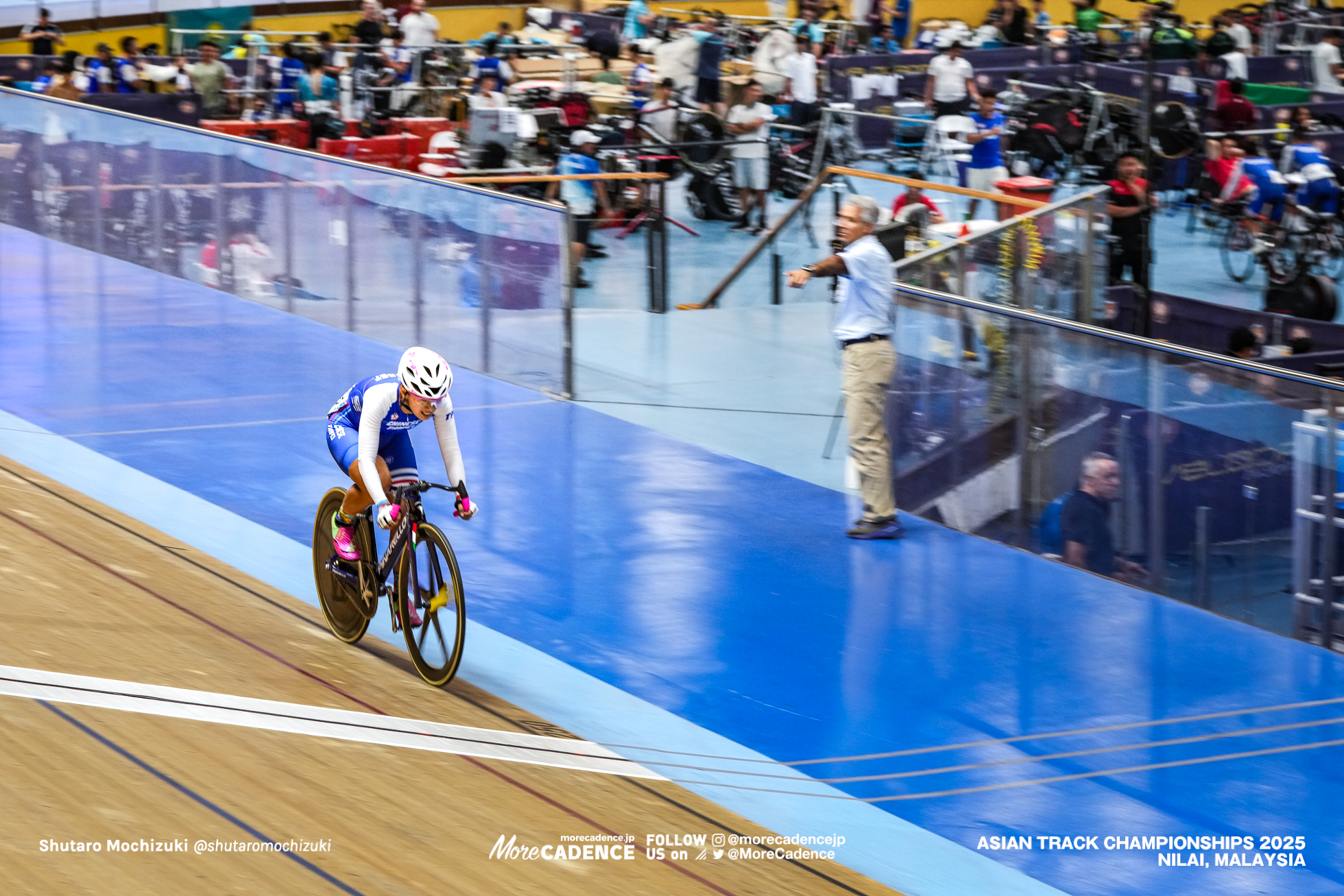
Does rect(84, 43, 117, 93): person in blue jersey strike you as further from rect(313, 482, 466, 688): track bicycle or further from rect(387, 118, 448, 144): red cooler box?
rect(313, 482, 466, 688): track bicycle

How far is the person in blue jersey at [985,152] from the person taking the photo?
1836 centimetres

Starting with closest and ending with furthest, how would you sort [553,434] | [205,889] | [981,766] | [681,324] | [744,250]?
[205,889]
[981,766]
[553,434]
[681,324]
[744,250]

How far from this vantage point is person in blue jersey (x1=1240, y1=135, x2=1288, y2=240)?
16.5 meters

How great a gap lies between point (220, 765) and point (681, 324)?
872 centimetres

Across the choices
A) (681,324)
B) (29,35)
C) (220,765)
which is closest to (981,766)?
A: (220,765)

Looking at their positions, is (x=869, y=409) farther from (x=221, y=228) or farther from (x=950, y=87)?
(x=950, y=87)

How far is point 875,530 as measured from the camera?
884 centimetres

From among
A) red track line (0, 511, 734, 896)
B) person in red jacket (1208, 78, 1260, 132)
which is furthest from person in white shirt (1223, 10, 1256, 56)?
red track line (0, 511, 734, 896)

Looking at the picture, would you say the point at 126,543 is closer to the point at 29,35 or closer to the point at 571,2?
the point at 29,35

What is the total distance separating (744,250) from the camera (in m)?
16.9

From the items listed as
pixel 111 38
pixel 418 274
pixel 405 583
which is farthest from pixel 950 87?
pixel 111 38

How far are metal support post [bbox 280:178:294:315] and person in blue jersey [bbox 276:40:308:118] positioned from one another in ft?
31.6

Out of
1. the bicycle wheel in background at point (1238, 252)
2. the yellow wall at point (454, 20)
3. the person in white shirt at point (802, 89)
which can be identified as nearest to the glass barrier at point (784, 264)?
the bicycle wheel in background at point (1238, 252)

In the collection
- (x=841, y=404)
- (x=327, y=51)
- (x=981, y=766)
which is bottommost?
(x=981, y=766)
